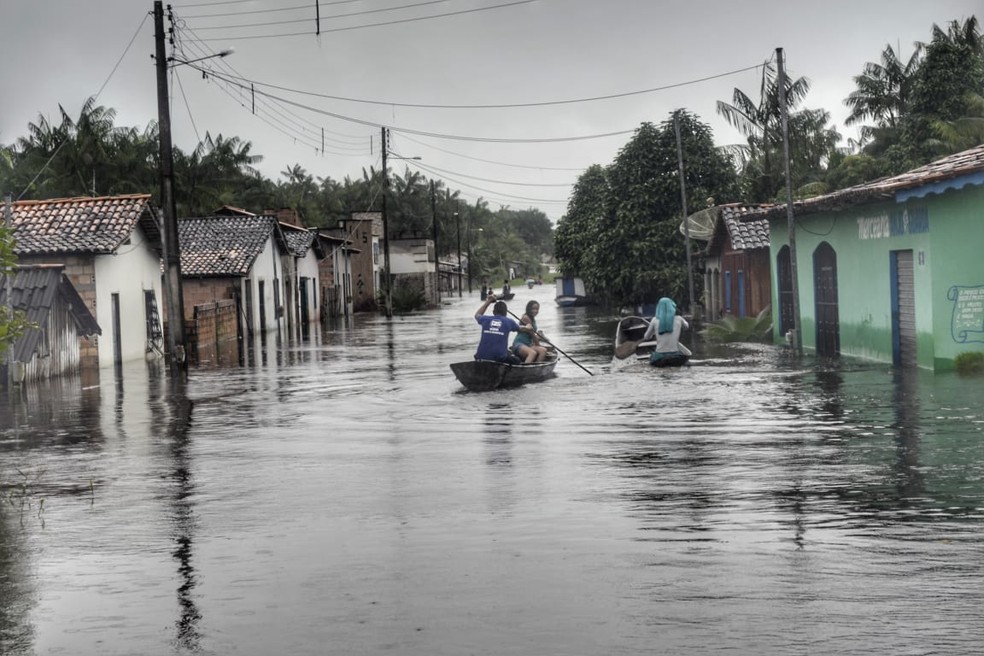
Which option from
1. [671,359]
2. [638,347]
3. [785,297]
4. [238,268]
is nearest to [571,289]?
[238,268]

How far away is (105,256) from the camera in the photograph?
33594mm

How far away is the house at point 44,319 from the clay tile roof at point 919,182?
1617 cm

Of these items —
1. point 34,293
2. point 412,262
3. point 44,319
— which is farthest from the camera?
point 412,262

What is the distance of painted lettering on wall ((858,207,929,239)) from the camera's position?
22984 mm

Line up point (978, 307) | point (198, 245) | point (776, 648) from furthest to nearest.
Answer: point (198, 245), point (978, 307), point (776, 648)

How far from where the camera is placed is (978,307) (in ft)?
71.4

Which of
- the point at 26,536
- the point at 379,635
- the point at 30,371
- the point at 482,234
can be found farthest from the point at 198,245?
the point at 482,234

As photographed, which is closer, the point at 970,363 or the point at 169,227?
the point at 970,363

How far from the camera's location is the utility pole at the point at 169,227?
29422 millimetres

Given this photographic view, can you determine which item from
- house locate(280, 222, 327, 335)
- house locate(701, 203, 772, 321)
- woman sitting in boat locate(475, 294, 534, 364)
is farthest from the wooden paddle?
house locate(280, 222, 327, 335)

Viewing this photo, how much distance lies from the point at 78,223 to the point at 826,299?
62.5 feet

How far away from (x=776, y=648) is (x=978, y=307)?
17.2 metres

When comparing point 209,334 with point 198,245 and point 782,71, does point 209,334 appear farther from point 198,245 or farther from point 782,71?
point 782,71

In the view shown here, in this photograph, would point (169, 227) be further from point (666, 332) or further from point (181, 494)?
point (181, 494)
